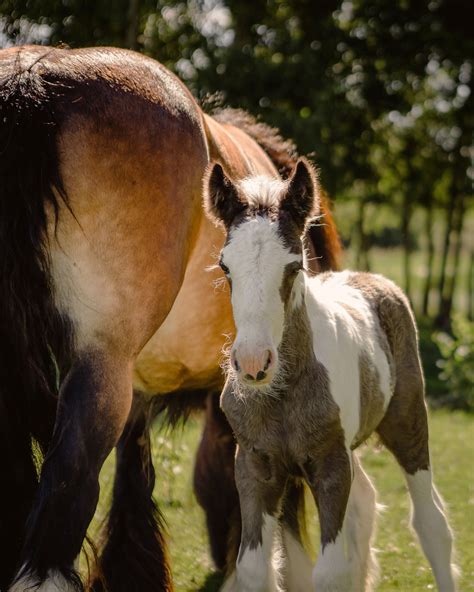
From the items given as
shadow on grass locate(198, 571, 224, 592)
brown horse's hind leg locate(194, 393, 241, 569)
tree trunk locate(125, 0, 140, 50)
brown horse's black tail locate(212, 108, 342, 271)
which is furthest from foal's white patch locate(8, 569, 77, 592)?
tree trunk locate(125, 0, 140, 50)

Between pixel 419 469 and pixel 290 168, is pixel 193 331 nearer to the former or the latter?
pixel 419 469

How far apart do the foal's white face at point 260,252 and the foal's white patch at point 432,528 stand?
134cm

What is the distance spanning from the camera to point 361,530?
404cm

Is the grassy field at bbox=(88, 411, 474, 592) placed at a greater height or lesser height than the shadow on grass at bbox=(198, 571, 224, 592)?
lesser

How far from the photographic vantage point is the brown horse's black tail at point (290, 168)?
5.15m

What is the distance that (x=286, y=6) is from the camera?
18.4 meters

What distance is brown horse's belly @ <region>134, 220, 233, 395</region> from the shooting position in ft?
12.9

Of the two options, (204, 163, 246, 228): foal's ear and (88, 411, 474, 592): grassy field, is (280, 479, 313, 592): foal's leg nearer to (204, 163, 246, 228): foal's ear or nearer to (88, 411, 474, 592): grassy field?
(88, 411, 474, 592): grassy field

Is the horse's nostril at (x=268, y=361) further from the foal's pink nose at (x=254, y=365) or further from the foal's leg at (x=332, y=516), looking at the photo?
the foal's leg at (x=332, y=516)

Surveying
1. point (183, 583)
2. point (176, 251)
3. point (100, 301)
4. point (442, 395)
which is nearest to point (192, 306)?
point (176, 251)

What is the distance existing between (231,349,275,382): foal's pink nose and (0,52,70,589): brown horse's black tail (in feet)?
2.36

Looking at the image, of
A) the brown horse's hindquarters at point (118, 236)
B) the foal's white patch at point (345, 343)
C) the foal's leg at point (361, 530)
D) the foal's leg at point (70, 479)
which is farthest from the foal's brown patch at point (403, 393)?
the foal's leg at point (70, 479)

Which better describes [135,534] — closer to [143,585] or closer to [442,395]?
[143,585]

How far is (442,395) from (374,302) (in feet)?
30.0
